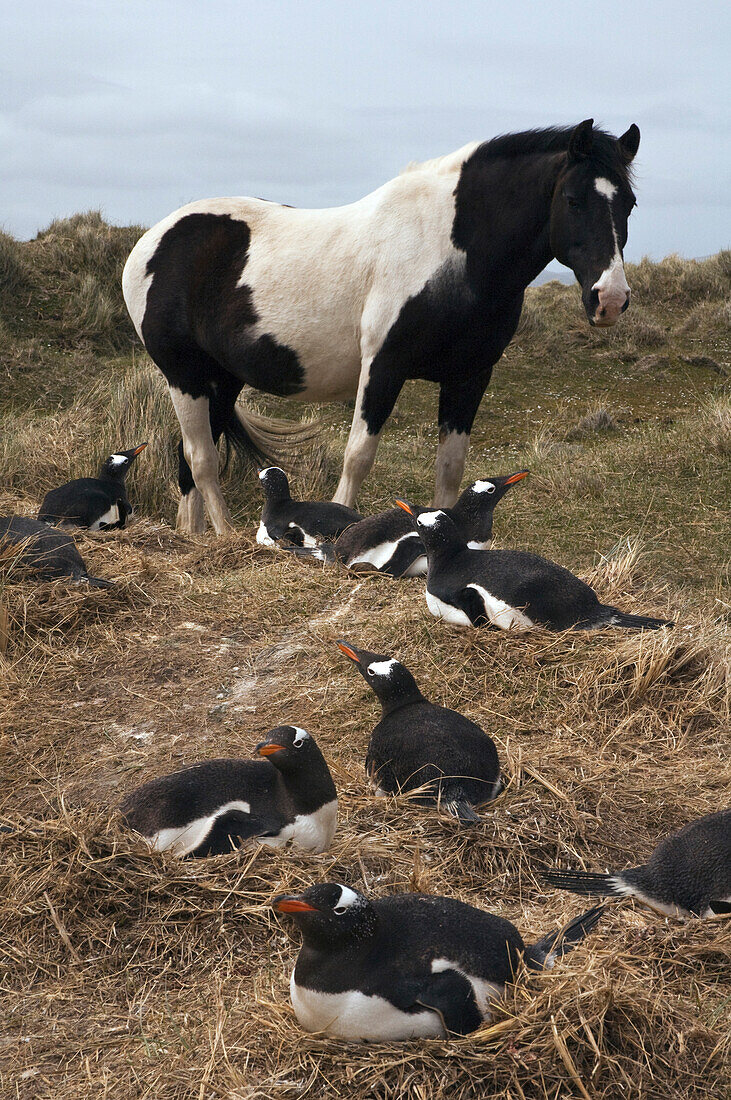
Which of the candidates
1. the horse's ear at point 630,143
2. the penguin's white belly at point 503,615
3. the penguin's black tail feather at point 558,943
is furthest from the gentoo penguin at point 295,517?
the penguin's black tail feather at point 558,943

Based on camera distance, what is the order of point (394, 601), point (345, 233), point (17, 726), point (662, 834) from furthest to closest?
point (345, 233) < point (394, 601) < point (17, 726) < point (662, 834)

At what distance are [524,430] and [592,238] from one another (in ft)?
19.0

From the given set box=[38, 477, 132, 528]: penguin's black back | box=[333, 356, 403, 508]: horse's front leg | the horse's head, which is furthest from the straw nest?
the horse's head

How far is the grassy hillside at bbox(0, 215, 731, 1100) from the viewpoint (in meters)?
2.35

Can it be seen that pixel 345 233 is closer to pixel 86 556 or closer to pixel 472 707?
pixel 86 556

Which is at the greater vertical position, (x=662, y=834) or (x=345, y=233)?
(x=345, y=233)

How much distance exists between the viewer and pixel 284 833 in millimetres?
3131

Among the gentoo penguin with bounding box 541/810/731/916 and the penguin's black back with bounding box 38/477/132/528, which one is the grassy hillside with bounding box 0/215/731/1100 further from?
the penguin's black back with bounding box 38/477/132/528

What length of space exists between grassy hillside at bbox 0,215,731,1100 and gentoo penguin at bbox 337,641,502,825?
0.31 ft

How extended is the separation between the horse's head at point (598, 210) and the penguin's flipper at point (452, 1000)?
12.4 ft

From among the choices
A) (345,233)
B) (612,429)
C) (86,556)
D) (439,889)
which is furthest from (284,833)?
(612,429)

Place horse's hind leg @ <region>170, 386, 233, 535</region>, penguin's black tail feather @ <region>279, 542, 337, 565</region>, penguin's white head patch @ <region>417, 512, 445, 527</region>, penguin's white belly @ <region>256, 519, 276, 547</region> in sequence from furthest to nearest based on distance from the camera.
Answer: horse's hind leg @ <region>170, 386, 233, 535</region>, penguin's white belly @ <region>256, 519, 276, 547</region>, penguin's black tail feather @ <region>279, 542, 337, 565</region>, penguin's white head patch @ <region>417, 512, 445, 527</region>

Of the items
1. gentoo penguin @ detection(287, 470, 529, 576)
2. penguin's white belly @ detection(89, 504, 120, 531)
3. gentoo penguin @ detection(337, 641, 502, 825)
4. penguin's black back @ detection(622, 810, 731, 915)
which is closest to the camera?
penguin's black back @ detection(622, 810, 731, 915)

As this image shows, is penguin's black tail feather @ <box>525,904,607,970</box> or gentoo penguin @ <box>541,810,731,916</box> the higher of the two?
penguin's black tail feather @ <box>525,904,607,970</box>
